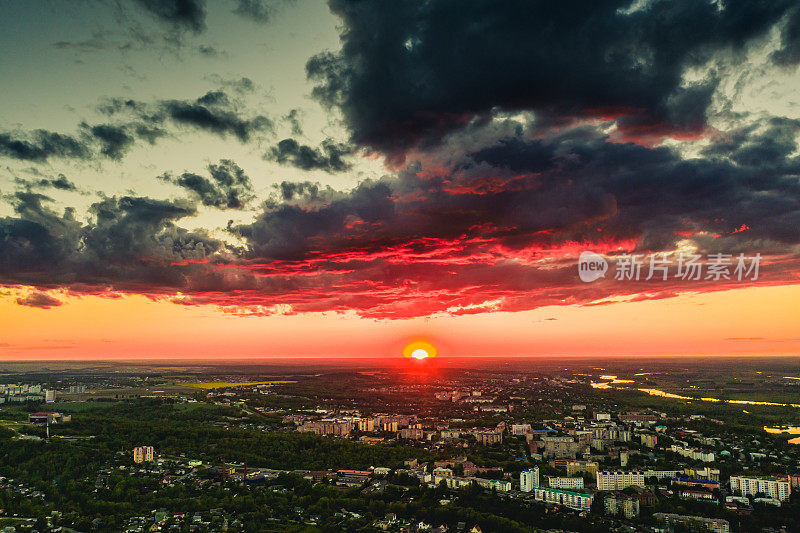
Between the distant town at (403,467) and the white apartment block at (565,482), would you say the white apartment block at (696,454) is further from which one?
the white apartment block at (565,482)

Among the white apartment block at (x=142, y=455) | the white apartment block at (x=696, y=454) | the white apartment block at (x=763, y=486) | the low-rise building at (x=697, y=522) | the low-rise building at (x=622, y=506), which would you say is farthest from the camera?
the white apartment block at (x=696, y=454)

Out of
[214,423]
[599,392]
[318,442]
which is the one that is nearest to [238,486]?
[318,442]

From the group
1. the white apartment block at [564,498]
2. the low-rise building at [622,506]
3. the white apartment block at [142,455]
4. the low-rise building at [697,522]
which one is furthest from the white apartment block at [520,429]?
the white apartment block at [142,455]

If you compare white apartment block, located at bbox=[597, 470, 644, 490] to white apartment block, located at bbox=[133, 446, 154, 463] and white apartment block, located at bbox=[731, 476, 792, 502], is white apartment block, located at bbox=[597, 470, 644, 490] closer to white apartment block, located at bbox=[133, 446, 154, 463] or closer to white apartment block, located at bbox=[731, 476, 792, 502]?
white apartment block, located at bbox=[731, 476, 792, 502]

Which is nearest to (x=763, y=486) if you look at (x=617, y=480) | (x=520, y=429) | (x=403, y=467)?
(x=617, y=480)

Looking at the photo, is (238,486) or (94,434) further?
(94,434)

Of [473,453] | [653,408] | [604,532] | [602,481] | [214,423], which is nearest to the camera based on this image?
[604,532]

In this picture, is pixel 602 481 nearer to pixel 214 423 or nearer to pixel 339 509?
pixel 339 509
